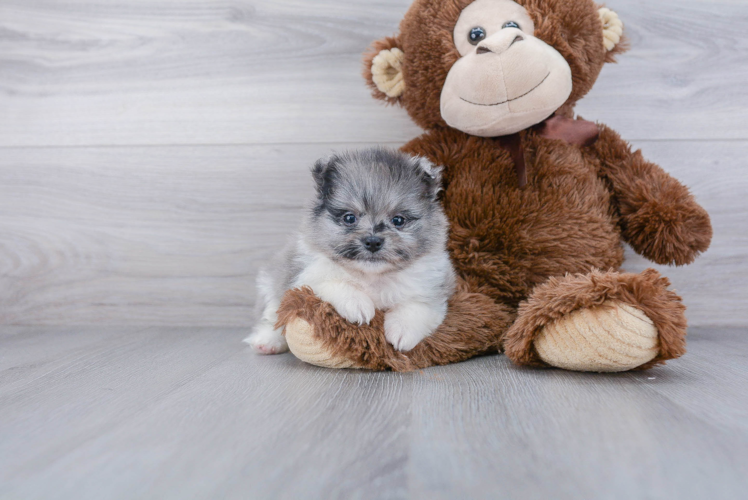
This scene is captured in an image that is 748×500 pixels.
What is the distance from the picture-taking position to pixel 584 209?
1.42m

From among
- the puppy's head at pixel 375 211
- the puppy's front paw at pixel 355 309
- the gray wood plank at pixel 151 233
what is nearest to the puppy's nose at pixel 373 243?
the puppy's head at pixel 375 211

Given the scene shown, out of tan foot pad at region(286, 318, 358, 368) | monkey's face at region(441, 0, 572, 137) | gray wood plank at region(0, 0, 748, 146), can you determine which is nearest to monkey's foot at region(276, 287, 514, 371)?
tan foot pad at region(286, 318, 358, 368)

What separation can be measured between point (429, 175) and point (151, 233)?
3.54 feet

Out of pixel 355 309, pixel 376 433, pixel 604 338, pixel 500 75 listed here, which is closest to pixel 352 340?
pixel 355 309

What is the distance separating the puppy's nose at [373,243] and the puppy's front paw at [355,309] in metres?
0.12

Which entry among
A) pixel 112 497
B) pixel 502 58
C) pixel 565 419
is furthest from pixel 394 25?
pixel 112 497

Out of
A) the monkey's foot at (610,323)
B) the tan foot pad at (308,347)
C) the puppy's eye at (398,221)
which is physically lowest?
the tan foot pad at (308,347)

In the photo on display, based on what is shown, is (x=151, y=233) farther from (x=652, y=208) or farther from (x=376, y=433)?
(x=652, y=208)

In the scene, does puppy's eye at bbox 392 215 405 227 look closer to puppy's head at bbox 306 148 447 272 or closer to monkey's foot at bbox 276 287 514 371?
puppy's head at bbox 306 148 447 272

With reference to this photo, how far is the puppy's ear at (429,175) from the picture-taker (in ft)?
4.28

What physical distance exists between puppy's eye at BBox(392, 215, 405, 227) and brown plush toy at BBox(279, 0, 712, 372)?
0.22m

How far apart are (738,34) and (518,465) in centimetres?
171

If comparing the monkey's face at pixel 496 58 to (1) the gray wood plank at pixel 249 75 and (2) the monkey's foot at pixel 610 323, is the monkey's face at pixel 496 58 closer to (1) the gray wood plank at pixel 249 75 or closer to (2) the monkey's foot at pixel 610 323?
(1) the gray wood plank at pixel 249 75

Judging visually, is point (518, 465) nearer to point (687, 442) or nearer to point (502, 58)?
point (687, 442)
